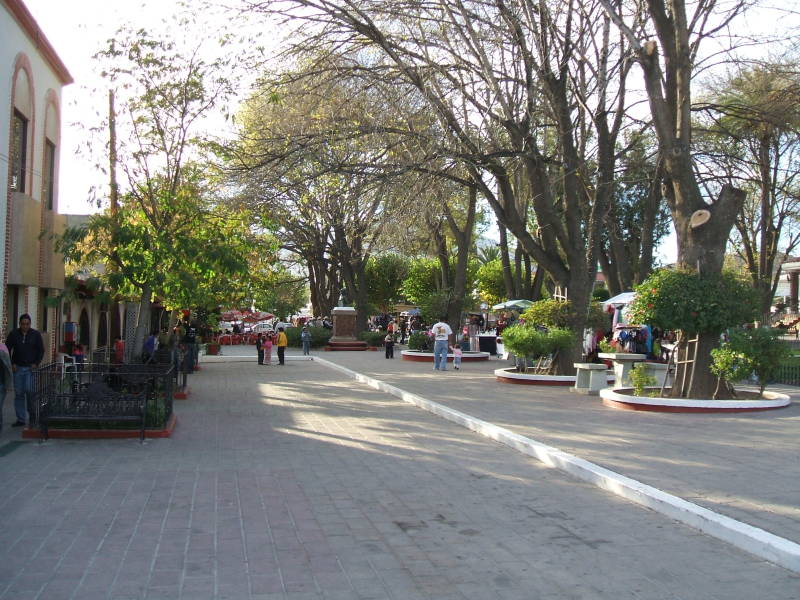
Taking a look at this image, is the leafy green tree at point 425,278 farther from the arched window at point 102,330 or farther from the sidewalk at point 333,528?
the sidewalk at point 333,528

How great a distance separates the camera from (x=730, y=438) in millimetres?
10328

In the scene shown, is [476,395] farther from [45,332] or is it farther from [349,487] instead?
[45,332]

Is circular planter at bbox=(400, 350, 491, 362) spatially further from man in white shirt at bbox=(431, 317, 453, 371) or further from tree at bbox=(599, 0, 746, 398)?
tree at bbox=(599, 0, 746, 398)

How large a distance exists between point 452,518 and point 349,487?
1440 mm

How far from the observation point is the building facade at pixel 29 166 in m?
15.5

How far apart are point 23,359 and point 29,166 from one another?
7.41m

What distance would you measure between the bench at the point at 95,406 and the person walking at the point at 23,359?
873 millimetres

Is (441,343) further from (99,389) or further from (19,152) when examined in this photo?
(99,389)

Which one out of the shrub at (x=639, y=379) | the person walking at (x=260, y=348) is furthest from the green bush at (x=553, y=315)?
the person walking at (x=260, y=348)

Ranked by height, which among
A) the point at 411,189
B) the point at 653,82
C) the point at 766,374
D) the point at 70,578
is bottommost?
the point at 70,578

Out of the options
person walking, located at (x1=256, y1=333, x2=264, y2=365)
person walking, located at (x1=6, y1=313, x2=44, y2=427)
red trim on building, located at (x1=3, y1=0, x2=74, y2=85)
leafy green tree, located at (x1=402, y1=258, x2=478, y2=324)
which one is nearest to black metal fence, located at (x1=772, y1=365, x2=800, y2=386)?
person walking, located at (x1=6, y1=313, x2=44, y2=427)

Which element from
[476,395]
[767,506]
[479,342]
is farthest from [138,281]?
[479,342]

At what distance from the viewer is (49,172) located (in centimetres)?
1914

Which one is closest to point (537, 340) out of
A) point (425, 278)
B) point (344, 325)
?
point (344, 325)
